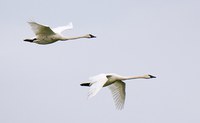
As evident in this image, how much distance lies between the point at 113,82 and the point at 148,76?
2933mm

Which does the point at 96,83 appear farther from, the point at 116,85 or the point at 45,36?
the point at 45,36

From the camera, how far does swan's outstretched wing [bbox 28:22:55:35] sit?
44344 mm

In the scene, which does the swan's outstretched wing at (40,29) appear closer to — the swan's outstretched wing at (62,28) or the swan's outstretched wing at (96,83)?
the swan's outstretched wing at (62,28)

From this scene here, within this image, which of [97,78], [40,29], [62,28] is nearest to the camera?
[97,78]

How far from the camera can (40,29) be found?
45188 millimetres

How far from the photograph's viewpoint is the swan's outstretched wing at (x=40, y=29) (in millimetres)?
44344

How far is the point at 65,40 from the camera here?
46.4 m

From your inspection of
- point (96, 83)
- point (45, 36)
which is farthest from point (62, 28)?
point (96, 83)

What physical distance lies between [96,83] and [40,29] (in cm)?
606

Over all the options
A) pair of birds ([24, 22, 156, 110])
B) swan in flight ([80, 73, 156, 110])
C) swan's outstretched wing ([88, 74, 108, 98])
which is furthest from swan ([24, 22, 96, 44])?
swan's outstretched wing ([88, 74, 108, 98])

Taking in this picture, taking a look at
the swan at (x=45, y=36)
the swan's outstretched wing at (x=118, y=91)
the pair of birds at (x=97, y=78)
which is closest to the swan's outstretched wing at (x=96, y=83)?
the pair of birds at (x=97, y=78)

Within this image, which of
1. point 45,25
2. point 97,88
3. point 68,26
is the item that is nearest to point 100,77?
point 97,88

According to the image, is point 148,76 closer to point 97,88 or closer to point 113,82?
point 113,82

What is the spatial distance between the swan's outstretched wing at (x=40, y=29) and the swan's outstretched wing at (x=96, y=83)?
428cm
